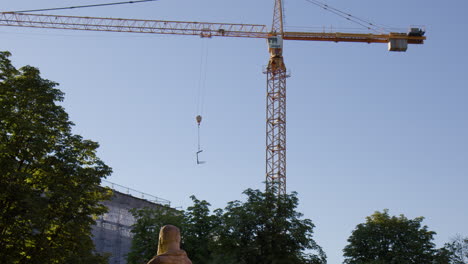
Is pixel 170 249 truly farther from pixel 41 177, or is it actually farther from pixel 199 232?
pixel 199 232

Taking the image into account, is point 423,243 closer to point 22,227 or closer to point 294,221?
point 294,221

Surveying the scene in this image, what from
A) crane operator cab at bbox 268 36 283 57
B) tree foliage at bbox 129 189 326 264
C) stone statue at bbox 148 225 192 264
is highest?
crane operator cab at bbox 268 36 283 57

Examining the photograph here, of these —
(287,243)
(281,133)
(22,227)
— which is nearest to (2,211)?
(22,227)

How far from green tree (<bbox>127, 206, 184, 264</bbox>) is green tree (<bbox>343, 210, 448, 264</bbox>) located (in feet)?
57.0

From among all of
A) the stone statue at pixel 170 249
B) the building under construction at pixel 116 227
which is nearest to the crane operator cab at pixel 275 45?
the building under construction at pixel 116 227

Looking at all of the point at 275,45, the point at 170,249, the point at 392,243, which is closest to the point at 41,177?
the point at 170,249

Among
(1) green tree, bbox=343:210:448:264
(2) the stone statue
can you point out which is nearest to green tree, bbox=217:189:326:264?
(1) green tree, bbox=343:210:448:264

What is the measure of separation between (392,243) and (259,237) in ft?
72.4

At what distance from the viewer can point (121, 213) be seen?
76500mm

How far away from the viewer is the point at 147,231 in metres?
51.5

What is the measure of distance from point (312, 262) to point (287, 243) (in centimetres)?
216

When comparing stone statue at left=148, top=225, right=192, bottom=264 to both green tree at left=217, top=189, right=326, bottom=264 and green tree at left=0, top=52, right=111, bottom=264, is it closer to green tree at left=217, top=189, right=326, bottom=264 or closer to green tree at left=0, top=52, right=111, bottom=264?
green tree at left=0, top=52, right=111, bottom=264

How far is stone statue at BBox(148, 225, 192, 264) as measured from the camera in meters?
13.2

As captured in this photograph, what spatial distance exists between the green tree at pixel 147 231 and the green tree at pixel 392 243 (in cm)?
1738
